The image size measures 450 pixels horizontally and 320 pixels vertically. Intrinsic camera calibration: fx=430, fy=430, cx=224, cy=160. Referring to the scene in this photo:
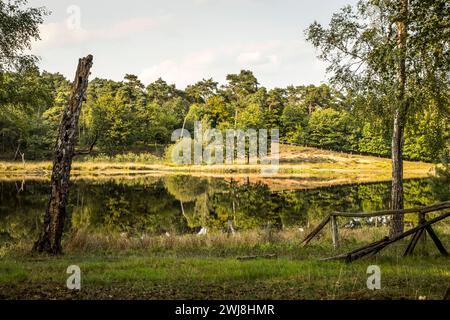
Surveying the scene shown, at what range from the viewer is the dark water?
25484mm

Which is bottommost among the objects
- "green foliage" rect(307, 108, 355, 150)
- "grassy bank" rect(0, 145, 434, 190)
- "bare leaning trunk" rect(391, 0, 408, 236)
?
"grassy bank" rect(0, 145, 434, 190)

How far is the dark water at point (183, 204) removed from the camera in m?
25.5

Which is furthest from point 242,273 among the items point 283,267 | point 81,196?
point 81,196

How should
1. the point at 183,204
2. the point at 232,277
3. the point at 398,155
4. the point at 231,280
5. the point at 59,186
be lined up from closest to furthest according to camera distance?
the point at 231,280 → the point at 232,277 → the point at 59,186 → the point at 398,155 → the point at 183,204

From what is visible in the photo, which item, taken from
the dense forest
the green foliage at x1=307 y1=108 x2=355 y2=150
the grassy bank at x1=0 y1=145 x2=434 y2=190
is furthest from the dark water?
the green foliage at x1=307 y1=108 x2=355 y2=150

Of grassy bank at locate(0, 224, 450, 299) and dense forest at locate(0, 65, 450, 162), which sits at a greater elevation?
dense forest at locate(0, 65, 450, 162)

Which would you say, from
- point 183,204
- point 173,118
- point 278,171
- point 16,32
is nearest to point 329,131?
point 278,171

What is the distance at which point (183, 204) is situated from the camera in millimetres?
35844

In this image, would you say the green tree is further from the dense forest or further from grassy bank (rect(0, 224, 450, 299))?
the dense forest

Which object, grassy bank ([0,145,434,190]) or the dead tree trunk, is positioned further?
grassy bank ([0,145,434,190])

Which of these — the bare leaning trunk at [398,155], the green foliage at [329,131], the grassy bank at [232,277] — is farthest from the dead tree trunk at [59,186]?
the green foliage at [329,131]

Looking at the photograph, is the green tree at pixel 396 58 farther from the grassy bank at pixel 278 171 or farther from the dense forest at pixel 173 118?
the dense forest at pixel 173 118

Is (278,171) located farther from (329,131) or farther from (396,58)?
(396,58)

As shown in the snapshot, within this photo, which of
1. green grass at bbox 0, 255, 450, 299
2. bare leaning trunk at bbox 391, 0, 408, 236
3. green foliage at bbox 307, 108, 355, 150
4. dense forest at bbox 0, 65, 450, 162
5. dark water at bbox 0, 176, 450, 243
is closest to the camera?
green grass at bbox 0, 255, 450, 299
